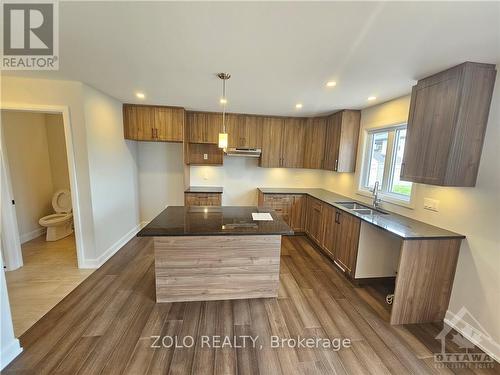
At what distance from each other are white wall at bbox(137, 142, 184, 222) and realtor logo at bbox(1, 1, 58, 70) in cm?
224

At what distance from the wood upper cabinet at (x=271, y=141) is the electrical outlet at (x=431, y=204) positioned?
2578mm

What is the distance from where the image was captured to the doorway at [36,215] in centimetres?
240

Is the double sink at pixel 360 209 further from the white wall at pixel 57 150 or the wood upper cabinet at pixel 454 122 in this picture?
the white wall at pixel 57 150

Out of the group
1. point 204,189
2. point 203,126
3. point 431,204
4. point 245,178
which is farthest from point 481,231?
point 203,126

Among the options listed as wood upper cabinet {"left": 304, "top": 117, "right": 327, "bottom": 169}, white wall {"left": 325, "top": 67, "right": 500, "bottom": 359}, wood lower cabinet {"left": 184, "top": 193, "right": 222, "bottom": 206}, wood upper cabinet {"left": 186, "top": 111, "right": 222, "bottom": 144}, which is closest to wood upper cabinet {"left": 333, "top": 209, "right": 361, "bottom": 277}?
white wall {"left": 325, "top": 67, "right": 500, "bottom": 359}

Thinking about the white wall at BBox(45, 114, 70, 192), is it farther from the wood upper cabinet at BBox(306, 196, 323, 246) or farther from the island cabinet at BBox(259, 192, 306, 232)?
the wood upper cabinet at BBox(306, 196, 323, 246)

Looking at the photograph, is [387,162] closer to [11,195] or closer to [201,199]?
[201,199]

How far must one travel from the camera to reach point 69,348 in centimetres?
172

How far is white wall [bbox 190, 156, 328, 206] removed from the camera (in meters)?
Answer: 4.64

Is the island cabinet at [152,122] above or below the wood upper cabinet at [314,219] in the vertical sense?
above

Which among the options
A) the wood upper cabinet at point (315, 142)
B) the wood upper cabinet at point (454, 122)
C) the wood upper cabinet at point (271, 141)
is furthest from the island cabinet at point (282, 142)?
the wood upper cabinet at point (454, 122)

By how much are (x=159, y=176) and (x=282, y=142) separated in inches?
107

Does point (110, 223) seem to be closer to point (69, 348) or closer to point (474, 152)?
point (69, 348)

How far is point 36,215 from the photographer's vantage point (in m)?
3.89
